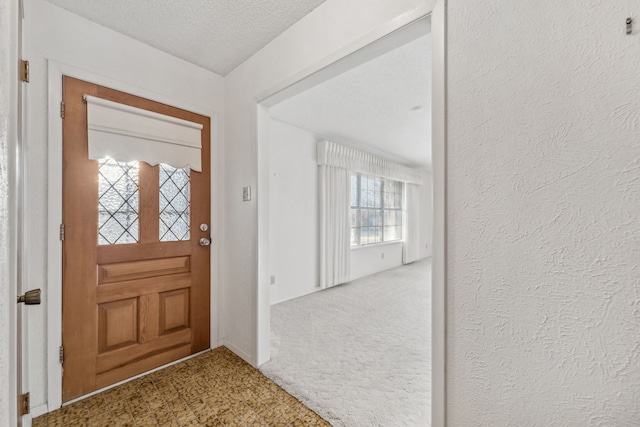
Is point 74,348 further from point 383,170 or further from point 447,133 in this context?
point 383,170

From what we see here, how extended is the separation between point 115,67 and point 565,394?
2.85 m

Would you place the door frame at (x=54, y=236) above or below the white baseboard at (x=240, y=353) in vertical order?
above

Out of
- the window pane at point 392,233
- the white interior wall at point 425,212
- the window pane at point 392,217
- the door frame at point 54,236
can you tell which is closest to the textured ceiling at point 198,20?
the door frame at point 54,236

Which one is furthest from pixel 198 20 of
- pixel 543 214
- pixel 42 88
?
pixel 543 214

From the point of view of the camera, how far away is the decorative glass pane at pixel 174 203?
2.04 meters

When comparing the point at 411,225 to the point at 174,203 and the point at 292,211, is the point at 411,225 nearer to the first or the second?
the point at 292,211

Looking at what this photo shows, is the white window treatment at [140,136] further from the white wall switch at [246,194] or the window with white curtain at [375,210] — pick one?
the window with white curtain at [375,210]

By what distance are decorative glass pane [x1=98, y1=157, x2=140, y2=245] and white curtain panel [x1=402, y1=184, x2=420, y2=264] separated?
218 inches

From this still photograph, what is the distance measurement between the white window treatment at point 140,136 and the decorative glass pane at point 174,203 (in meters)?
0.08

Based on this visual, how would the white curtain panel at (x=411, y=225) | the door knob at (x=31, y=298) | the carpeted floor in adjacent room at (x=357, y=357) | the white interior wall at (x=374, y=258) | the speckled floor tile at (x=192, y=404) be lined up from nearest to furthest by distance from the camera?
the door knob at (x=31, y=298)
the speckled floor tile at (x=192, y=404)
the carpeted floor in adjacent room at (x=357, y=357)
the white interior wall at (x=374, y=258)
the white curtain panel at (x=411, y=225)

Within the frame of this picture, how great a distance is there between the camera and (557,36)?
91cm

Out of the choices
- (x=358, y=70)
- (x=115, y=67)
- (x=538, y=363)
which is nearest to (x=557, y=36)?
(x=538, y=363)

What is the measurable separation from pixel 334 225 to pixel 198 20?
3063mm

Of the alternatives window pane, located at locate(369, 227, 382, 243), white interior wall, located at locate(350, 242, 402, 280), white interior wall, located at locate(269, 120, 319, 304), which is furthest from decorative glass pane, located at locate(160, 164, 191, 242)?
window pane, located at locate(369, 227, 382, 243)
